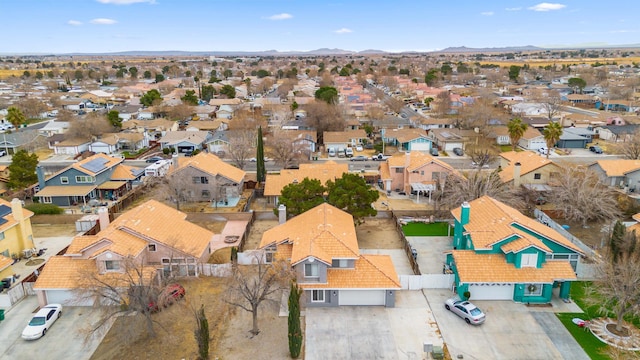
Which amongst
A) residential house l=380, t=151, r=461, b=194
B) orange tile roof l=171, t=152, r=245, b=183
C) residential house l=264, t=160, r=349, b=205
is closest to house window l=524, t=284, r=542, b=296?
residential house l=380, t=151, r=461, b=194

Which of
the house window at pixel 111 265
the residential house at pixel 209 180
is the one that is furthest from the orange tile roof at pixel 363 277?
the residential house at pixel 209 180

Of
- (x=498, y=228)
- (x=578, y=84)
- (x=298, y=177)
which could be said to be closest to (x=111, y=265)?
(x=298, y=177)

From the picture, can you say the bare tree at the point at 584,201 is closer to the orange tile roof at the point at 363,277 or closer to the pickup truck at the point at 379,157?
the orange tile roof at the point at 363,277

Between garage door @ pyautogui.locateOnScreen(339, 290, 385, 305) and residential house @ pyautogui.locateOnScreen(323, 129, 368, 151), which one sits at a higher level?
residential house @ pyautogui.locateOnScreen(323, 129, 368, 151)

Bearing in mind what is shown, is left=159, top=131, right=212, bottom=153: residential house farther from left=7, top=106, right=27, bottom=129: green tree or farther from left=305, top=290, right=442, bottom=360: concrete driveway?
left=305, top=290, right=442, bottom=360: concrete driveway

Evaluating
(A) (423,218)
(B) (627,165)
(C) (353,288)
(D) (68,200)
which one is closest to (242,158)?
(D) (68,200)

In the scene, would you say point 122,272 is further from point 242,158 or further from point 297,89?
point 297,89
